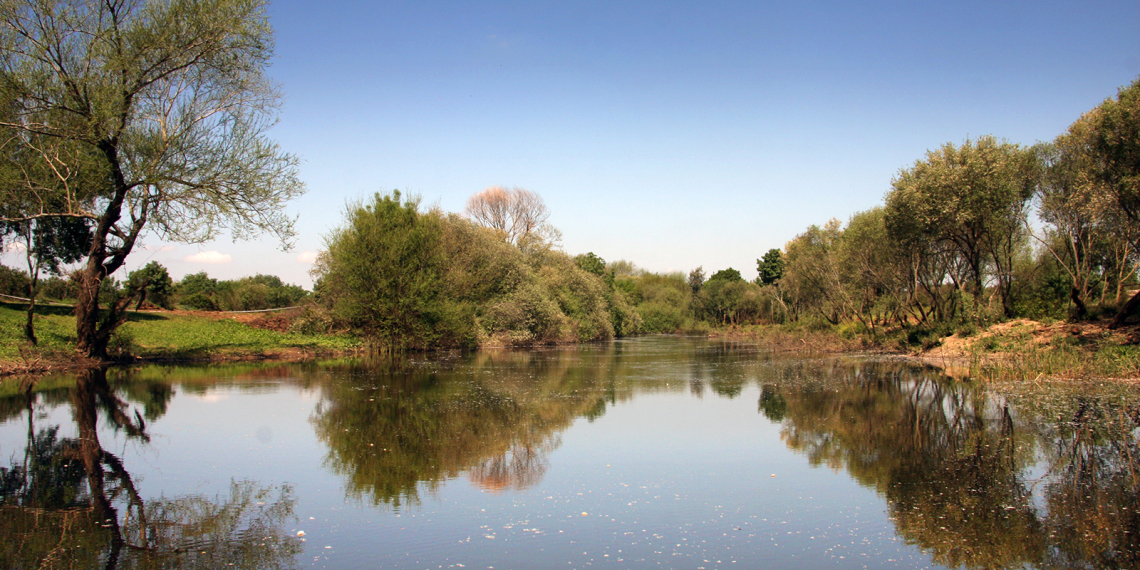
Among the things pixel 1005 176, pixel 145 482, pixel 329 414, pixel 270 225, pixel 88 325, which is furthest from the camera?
pixel 1005 176

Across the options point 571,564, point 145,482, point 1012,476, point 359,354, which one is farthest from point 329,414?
point 359,354

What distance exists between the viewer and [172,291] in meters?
42.5

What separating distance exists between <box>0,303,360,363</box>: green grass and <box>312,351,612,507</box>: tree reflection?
27.2ft

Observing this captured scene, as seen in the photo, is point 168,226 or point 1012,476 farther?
point 168,226

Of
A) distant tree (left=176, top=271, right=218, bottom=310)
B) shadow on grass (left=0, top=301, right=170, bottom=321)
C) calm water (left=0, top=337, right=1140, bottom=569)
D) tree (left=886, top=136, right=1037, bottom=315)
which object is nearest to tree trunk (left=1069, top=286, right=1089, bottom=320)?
tree (left=886, top=136, right=1037, bottom=315)

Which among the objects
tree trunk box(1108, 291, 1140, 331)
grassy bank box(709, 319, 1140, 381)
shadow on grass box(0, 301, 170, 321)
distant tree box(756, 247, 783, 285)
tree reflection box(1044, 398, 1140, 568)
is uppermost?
distant tree box(756, 247, 783, 285)

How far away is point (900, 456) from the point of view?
9.42 metres

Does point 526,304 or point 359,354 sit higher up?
point 526,304

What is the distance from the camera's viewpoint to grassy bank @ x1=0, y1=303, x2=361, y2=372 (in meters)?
19.6

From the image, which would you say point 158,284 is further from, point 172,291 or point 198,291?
point 198,291

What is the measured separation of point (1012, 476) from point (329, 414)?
11057mm

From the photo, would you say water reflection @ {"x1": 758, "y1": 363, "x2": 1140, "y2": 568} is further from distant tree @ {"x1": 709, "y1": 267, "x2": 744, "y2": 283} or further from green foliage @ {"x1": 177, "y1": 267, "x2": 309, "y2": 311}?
distant tree @ {"x1": 709, "y1": 267, "x2": 744, "y2": 283}

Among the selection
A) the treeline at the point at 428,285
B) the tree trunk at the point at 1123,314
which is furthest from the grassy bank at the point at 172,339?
the tree trunk at the point at 1123,314

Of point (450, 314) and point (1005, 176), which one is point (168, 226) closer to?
point (450, 314)
